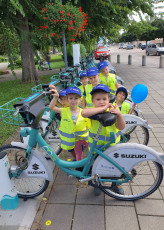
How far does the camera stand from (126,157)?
218 cm

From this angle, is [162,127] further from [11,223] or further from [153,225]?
[11,223]

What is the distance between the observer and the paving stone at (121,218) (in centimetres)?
212

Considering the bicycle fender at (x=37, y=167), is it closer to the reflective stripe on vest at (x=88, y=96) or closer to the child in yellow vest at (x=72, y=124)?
the child in yellow vest at (x=72, y=124)

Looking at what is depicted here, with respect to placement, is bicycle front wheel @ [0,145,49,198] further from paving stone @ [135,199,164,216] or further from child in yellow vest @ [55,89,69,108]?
paving stone @ [135,199,164,216]

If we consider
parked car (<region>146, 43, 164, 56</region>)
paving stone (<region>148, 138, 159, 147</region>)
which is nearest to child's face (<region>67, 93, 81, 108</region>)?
paving stone (<region>148, 138, 159, 147</region>)

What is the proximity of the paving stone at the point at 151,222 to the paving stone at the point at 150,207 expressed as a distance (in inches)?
2.2

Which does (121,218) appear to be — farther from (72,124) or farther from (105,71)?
(105,71)

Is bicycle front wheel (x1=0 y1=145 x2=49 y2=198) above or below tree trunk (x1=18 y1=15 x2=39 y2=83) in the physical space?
below

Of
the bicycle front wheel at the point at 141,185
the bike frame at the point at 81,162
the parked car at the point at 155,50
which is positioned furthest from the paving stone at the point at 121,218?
the parked car at the point at 155,50

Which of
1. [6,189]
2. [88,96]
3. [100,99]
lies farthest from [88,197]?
[88,96]

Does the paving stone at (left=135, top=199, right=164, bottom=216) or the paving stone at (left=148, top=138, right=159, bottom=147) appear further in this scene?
the paving stone at (left=148, top=138, right=159, bottom=147)

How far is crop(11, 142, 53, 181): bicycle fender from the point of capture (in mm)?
2346

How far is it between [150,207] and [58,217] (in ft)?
3.62

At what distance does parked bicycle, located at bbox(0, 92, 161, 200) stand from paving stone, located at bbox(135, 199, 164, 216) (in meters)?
0.09
